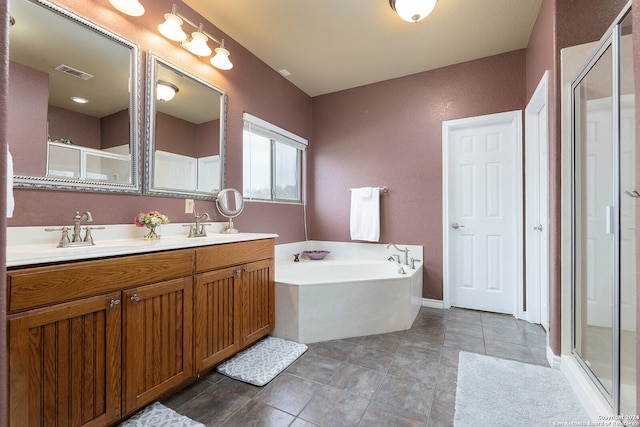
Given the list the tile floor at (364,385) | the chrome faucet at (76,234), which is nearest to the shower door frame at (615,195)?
the tile floor at (364,385)

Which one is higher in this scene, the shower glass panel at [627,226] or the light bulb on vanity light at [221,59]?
the light bulb on vanity light at [221,59]

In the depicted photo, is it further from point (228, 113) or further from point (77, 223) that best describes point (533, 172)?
point (77, 223)

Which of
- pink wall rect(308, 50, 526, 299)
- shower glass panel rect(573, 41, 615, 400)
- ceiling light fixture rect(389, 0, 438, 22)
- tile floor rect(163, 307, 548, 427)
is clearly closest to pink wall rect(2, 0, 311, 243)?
pink wall rect(308, 50, 526, 299)

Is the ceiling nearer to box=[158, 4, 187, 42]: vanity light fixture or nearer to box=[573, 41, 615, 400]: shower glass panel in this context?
box=[158, 4, 187, 42]: vanity light fixture

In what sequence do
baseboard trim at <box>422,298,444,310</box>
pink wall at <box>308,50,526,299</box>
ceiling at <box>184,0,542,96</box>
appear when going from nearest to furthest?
ceiling at <box>184,0,542,96</box>, pink wall at <box>308,50,526,299</box>, baseboard trim at <box>422,298,444,310</box>

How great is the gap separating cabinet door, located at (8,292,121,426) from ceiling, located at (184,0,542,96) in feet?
7.31

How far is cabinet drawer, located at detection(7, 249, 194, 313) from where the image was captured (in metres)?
0.95

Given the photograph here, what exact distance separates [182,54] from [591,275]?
10.4ft

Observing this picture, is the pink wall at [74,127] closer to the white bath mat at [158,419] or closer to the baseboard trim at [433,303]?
the white bath mat at [158,419]

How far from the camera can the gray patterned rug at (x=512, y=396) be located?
1.34m

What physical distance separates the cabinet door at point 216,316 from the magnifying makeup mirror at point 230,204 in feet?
1.93

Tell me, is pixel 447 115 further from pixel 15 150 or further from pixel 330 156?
pixel 15 150

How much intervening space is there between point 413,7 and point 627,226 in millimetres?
1832

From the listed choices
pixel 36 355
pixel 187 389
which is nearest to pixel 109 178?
pixel 36 355
